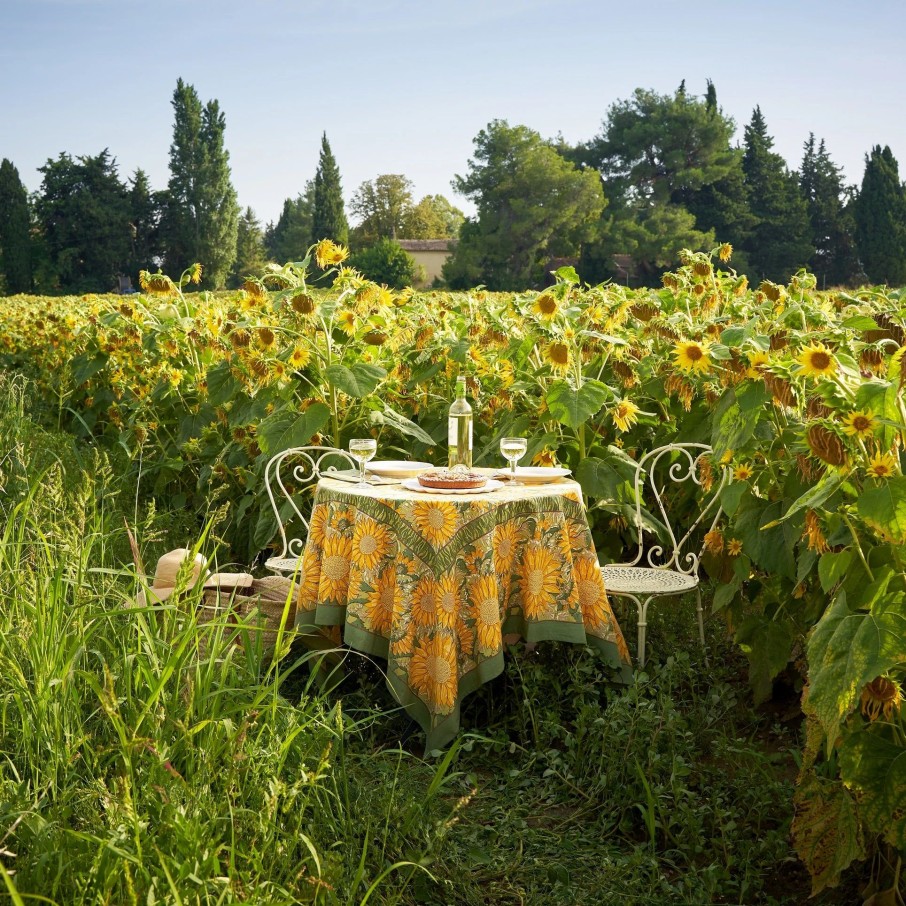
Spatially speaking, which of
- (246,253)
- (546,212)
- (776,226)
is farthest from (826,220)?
(246,253)

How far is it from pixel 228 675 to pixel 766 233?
175ft

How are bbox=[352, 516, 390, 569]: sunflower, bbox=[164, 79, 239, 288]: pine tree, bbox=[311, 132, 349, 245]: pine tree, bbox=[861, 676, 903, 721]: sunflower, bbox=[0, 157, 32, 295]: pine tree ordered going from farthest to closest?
bbox=[311, 132, 349, 245]: pine tree < bbox=[164, 79, 239, 288]: pine tree < bbox=[0, 157, 32, 295]: pine tree < bbox=[352, 516, 390, 569]: sunflower < bbox=[861, 676, 903, 721]: sunflower

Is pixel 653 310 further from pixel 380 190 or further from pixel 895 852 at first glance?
pixel 380 190

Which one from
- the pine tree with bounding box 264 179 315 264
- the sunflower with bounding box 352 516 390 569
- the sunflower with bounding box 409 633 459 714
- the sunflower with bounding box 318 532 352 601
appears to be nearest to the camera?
the sunflower with bounding box 409 633 459 714

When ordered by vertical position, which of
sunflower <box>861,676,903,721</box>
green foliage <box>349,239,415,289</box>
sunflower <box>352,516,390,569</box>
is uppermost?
green foliage <box>349,239,415,289</box>

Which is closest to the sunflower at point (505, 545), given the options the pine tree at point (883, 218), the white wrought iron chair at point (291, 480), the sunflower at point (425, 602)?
the sunflower at point (425, 602)

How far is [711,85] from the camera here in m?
55.9

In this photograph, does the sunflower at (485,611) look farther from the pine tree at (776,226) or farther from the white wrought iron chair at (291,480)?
the pine tree at (776,226)

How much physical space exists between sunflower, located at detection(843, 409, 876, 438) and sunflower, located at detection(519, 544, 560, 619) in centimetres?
146

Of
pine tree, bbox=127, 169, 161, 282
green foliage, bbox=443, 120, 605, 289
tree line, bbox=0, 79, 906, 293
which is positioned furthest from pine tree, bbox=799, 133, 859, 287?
pine tree, bbox=127, 169, 161, 282

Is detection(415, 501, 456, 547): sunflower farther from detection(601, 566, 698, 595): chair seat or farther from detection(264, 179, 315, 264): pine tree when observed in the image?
detection(264, 179, 315, 264): pine tree

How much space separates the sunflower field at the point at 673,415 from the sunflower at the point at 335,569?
22.3 inches

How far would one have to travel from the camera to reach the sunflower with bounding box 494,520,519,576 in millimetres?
3354

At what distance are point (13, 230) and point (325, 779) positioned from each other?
154 feet
